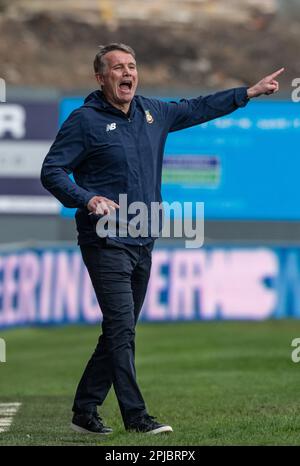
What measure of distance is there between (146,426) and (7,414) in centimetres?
198

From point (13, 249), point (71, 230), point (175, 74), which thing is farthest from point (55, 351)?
point (175, 74)

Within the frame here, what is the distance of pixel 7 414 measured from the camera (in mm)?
8930

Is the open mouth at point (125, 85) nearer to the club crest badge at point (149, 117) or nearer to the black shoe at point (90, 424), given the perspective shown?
the club crest badge at point (149, 117)

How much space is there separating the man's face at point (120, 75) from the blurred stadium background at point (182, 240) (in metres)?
2.06

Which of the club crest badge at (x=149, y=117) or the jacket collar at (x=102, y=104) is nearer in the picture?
the jacket collar at (x=102, y=104)

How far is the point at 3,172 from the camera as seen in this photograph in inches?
904

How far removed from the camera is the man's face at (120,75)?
737 centimetres

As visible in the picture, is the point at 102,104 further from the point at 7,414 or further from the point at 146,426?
the point at 7,414

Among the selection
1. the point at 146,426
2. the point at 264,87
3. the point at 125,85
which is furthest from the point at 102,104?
the point at 146,426

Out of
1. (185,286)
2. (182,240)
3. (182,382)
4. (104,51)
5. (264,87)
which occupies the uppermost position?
(104,51)

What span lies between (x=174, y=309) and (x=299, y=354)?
237 inches

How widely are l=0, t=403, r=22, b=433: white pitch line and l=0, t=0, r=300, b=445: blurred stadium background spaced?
10 centimetres

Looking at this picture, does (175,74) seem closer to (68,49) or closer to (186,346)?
(68,49)

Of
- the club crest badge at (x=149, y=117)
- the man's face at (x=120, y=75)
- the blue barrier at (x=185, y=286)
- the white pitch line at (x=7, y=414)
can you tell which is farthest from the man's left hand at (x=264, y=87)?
the blue barrier at (x=185, y=286)
